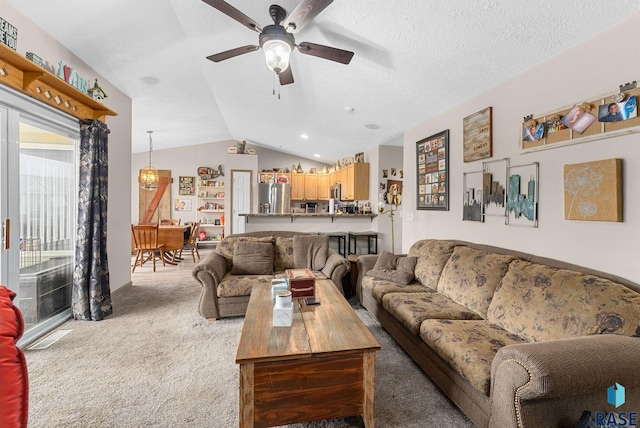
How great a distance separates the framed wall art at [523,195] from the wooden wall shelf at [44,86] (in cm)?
392

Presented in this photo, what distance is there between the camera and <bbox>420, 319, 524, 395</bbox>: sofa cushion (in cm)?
150

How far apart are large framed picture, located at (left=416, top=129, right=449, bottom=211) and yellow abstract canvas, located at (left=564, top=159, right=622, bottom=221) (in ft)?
4.85

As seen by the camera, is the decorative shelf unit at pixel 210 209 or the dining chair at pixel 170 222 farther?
the decorative shelf unit at pixel 210 209

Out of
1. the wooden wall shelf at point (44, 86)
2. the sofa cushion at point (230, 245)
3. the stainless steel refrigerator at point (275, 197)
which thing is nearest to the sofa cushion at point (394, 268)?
the sofa cushion at point (230, 245)

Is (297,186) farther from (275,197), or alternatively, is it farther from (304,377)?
(304,377)

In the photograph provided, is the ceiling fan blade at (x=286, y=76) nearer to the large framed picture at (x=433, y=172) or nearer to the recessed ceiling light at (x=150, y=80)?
the large framed picture at (x=433, y=172)

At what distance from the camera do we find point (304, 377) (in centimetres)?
153

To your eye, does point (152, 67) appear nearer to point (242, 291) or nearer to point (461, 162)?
point (242, 291)

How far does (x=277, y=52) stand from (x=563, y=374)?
244cm

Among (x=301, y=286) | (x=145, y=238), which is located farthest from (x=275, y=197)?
(x=301, y=286)

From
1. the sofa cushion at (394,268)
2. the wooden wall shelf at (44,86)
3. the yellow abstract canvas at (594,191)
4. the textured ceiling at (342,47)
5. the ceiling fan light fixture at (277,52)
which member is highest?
the textured ceiling at (342,47)

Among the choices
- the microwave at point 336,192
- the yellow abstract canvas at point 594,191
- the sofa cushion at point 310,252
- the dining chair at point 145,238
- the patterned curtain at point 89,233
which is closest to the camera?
the yellow abstract canvas at point 594,191

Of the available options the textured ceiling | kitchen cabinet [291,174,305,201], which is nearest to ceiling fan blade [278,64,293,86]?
the textured ceiling

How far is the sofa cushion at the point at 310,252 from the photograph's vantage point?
371 cm
